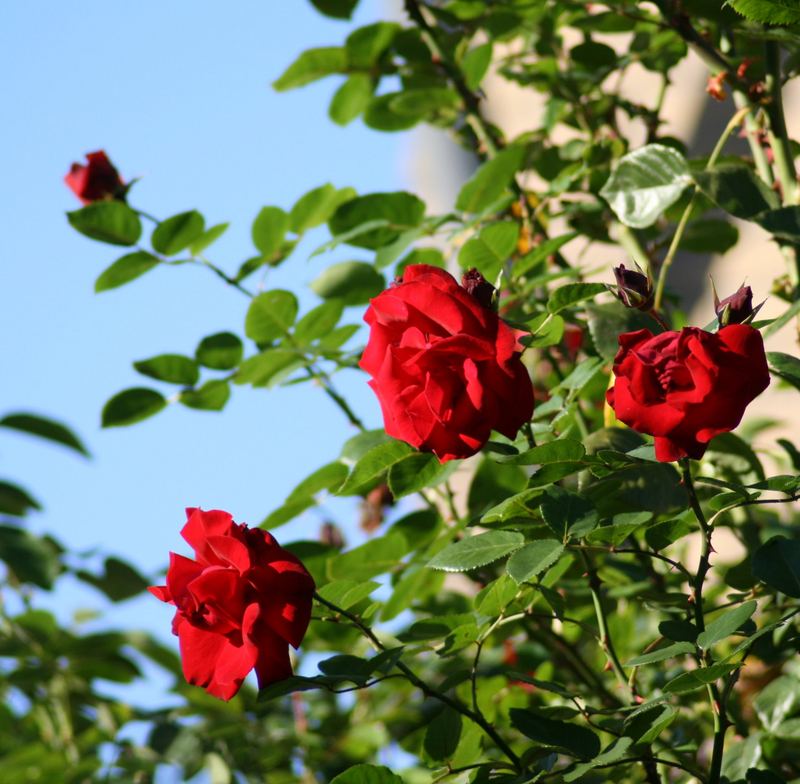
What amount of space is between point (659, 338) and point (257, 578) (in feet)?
1.02

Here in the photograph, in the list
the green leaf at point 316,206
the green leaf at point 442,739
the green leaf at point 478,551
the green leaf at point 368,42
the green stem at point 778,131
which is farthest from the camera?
the green leaf at point 368,42

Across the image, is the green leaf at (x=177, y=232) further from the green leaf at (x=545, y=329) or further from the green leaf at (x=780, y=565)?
the green leaf at (x=780, y=565)

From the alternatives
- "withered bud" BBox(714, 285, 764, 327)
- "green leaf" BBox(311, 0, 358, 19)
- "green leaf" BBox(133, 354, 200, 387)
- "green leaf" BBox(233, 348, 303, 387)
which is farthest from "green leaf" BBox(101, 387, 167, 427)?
"withered bud" BBox(714, 285, 764, 327)

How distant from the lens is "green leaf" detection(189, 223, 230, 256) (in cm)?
137

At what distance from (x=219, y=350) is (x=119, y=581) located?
485mm

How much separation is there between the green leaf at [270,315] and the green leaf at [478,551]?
51 cm

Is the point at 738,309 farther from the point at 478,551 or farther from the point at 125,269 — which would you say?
the point at 125,269

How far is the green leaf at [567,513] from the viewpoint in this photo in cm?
79

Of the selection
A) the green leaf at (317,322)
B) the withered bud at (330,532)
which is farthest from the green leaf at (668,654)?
the withered bud at (330,532)

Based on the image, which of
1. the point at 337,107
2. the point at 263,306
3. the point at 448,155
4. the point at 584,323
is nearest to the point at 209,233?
the point at 263,306

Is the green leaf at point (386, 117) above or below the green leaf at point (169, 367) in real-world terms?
above

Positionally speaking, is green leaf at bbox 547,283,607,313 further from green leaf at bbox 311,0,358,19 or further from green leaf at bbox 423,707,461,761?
green leaf at bbox 311,0,358,19

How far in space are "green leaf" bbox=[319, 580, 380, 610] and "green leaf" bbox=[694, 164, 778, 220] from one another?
0.47m

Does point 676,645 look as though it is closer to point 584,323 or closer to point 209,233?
point 584,323
